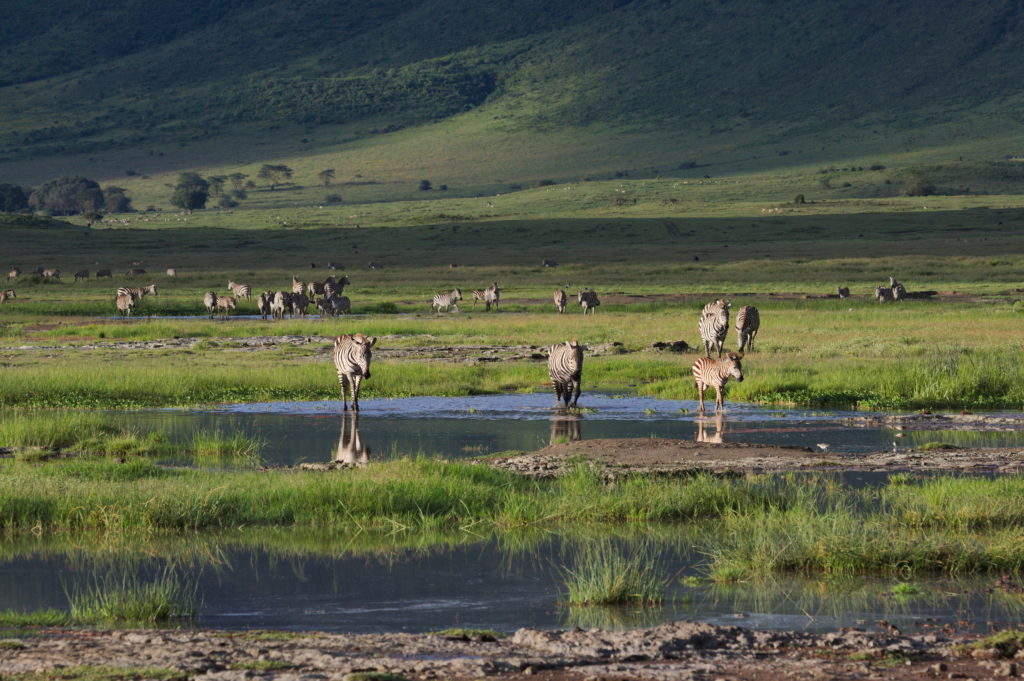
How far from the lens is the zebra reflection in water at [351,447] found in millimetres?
19547

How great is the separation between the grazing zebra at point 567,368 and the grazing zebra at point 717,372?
6.52 ft

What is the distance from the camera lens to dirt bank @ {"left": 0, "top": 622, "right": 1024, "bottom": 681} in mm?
9859

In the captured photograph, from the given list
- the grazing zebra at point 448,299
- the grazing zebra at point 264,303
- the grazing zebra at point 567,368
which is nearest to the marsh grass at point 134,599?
the grazing zebra at point 567,368

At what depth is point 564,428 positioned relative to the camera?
22938mm

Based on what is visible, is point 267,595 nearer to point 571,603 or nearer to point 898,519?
point 571,603

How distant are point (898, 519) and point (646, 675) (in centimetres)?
597

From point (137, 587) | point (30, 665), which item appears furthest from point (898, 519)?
point (30, 665)

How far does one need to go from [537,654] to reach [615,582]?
83.1 inches

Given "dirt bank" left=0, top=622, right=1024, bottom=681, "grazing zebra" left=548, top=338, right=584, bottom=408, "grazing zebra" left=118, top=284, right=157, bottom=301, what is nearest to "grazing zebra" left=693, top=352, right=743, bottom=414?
"grazing zebra" left=548, top=338, right=584, bottom=408

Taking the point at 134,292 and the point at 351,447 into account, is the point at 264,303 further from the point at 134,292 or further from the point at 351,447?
the point at 351,447

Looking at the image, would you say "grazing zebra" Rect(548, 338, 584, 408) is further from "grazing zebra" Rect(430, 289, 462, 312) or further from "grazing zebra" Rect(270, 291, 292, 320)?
"grazing zebra" Rect(430, 289, 462, 312)

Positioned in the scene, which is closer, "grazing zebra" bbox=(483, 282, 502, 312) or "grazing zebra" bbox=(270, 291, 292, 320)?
"grazing zebra" bbox=(270, 291, 292, 320)

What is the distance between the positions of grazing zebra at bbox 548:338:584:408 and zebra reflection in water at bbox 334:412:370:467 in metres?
3.51

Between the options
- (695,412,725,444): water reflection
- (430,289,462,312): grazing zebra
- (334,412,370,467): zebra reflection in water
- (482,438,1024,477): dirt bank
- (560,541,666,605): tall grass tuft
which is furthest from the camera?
(430,289,462,312): grazing zebra
